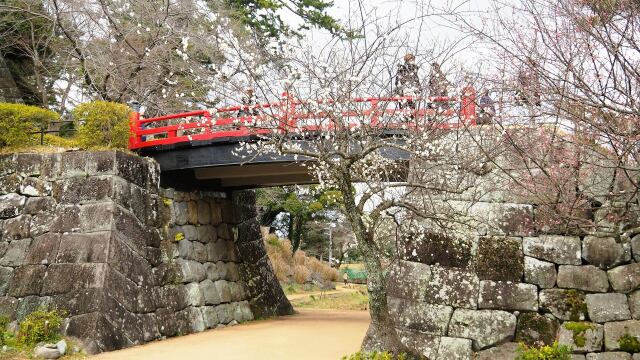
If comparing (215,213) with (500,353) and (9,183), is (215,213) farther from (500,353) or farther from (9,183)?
(500,353)

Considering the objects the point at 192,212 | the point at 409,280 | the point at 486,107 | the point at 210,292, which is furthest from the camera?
the point at 192,212

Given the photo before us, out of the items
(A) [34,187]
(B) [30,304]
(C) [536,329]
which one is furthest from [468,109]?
(A) [34,187]

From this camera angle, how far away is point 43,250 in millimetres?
11094

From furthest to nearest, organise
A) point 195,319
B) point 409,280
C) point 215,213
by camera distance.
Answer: point 215,213 < point 195,319 < point 409,280

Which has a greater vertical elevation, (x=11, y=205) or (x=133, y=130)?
(x=133, y=130)

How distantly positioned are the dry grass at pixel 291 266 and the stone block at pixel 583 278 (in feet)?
46.1

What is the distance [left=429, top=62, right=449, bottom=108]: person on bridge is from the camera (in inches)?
335

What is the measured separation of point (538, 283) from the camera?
A: 352 inches

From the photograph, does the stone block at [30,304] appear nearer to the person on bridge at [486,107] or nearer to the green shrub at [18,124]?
the green shrub at [18,124]

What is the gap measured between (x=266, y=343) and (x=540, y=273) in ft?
15.9

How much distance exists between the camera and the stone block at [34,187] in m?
11.6

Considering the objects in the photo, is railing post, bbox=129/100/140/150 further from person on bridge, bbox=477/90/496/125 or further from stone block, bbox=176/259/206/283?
person on bridge, bbox=477/90/496/125

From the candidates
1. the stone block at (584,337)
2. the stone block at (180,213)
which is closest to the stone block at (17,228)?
the stone block at (180,213)

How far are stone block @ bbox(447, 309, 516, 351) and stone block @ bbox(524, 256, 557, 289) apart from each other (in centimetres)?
60
